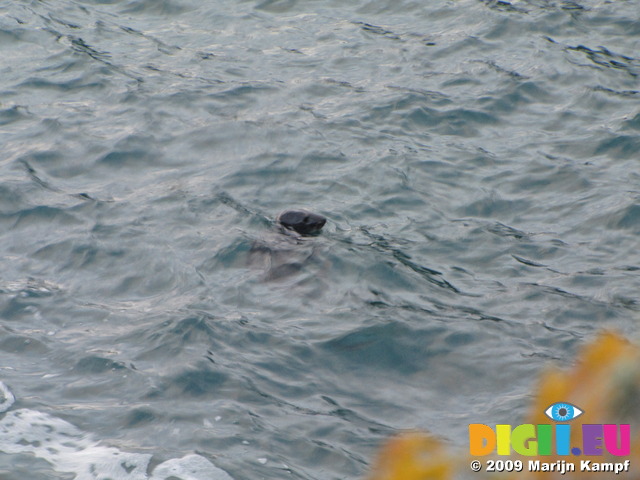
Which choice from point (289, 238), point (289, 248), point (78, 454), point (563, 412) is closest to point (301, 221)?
point (289, 238)

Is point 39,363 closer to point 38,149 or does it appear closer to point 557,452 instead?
point 38,149

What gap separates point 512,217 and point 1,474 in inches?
196

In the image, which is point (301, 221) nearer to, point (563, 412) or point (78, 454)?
point (78, 454)

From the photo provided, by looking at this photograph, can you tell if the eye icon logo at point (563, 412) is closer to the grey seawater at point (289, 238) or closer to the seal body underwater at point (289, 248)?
the grey seawater at point (289, 238)

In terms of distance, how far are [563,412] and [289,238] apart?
511cm

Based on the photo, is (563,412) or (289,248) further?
(289,248)

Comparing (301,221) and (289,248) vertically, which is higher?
(301,221)

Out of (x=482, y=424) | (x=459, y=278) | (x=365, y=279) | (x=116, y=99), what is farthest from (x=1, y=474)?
(x=116, y=99)

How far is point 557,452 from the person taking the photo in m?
2.29

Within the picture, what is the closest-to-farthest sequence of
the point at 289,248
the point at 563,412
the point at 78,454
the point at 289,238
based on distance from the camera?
the point at 563,412 < the point at 78,454 < the point at 289,248 < the point at 289,238

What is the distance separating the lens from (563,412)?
2.27m

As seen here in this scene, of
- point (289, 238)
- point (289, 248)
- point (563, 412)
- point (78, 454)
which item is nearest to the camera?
point (563, 412)

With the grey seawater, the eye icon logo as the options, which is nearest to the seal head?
the grey seawater

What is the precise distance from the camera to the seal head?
23.9 ft
